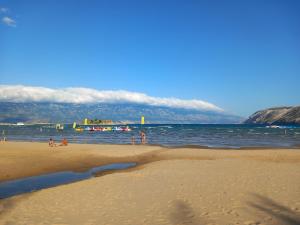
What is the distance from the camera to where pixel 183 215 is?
11.1 m

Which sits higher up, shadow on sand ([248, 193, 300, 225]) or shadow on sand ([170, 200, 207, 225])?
shadow on sand ([248, 193, 300, 225])

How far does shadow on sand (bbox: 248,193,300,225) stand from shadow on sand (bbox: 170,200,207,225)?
2.30 m

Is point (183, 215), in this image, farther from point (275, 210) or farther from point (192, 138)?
point (192, 138)

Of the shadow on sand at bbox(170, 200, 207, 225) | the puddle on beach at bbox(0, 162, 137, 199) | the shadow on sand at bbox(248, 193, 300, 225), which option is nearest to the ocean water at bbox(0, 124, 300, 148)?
the puddle on beach at bbox(0, 162, 137, 199)

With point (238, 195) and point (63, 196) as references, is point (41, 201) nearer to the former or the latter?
point (63, 196)

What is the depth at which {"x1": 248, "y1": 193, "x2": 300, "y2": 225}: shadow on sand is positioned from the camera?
33.0ft

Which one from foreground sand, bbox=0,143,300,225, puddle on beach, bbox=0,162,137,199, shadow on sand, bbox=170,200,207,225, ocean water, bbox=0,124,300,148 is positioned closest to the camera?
shadow on sand, bbox=170,200,207,225

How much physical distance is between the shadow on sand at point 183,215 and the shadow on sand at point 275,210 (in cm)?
230

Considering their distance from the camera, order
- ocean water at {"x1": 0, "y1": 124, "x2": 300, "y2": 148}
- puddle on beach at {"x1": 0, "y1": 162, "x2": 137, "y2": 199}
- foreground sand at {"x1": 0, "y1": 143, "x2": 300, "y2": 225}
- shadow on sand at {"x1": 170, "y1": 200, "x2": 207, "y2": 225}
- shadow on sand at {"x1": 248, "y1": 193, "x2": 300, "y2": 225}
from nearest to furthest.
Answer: shadow on sand at {"x1": 248, "y1": 193, "x2": 300, "y2": 225} < shadow on sand at {"x1": 170, "y1": 200, "x2": 207, "y2": 225} < foreground sand at {"x1": 0, "y1": 143, "x2": 300, "y2": 225} < puddle on beach at {"x1": 0, "y1": 162, "x2": 137, "y2": 199} < ocean water at {"x1": 0, "y1": 124, "x2": 300, "y2": 148}

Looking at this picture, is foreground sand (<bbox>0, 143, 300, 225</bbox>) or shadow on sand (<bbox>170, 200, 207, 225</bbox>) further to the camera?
foreground sand (<bbox>0, 143, 300, 225</bbox>)

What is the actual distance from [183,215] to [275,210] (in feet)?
10.3

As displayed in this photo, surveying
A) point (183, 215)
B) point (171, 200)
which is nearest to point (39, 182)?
point (171, 200)

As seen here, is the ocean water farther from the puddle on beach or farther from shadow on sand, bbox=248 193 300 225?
shadow on sand, bbox=248 193 300 225

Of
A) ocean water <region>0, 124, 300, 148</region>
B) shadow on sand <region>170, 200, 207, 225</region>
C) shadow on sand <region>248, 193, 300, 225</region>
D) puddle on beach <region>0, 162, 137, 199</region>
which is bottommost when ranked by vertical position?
puddle on beach <region>0, 162, 137, 199</region>
